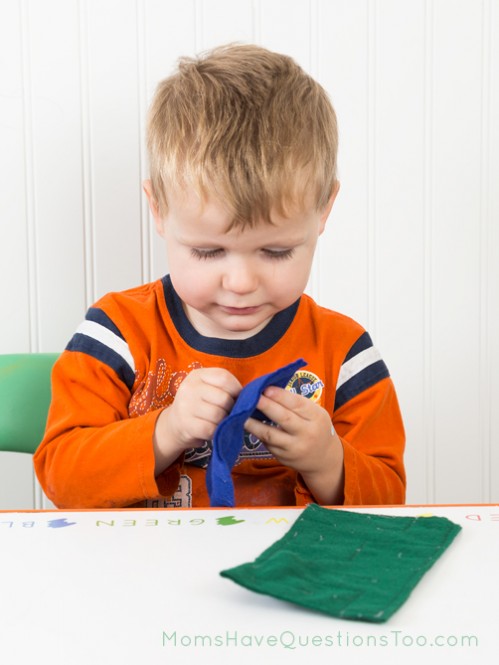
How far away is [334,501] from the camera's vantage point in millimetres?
880

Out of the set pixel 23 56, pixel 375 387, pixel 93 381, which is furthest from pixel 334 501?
pixel 23 56

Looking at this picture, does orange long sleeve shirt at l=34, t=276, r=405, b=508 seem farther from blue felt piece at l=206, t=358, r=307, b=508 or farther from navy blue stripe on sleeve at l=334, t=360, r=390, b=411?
blue felt piece at l=206, t=358, r=307, b=508

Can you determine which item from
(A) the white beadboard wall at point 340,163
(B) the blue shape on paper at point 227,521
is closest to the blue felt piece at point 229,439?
(B) the blue shape on paper at point 227,521

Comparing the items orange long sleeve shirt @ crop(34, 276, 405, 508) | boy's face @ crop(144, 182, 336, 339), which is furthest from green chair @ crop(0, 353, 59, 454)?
boy's face @ crop(144, 182, 336, 339)

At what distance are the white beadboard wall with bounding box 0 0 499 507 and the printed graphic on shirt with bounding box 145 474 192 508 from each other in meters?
0.52

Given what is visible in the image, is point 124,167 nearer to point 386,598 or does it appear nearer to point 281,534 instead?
point 281,534

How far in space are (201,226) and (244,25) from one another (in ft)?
2.16

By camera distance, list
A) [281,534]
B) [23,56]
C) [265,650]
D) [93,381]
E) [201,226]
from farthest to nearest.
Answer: [23,56] → [93,381] → [201,226] → [281,534] → [265,650]

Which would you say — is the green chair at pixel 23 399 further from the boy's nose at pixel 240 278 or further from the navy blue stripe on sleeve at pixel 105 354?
the boy's nose at pixel 240 278

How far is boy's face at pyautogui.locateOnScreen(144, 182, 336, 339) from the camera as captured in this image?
2.64 feet

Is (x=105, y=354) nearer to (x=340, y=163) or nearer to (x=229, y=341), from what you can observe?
(x=229, y=341)

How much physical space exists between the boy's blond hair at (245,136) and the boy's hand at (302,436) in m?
0.16

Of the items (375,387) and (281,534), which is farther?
(375,387)

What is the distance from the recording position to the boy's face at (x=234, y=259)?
0.80m
